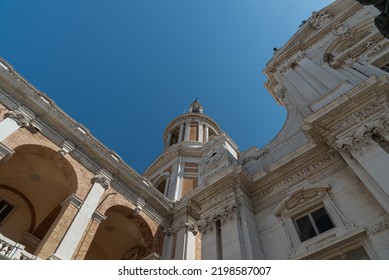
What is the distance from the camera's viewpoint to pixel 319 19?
65.5ft

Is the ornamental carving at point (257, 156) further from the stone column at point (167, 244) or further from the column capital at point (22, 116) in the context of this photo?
the column capital at point (22, 116)

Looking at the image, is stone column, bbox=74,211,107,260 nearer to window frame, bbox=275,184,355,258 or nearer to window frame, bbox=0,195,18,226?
window frame, bbox=0,195,18,226

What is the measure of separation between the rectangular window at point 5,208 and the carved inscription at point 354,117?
16.5 meters

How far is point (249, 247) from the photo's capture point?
934 centimetres

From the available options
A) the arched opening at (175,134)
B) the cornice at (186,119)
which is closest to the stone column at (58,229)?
the arched opening at (175,134)

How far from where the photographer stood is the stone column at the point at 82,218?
38.2 ft

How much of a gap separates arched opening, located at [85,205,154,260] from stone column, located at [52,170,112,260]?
162 cm

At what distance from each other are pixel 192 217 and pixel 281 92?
9.10 meters

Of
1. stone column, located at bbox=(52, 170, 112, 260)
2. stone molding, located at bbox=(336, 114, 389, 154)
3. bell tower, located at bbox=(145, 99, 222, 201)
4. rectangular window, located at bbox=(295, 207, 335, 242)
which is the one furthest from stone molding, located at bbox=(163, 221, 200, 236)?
stone molding, located at bbox=(336, 114, 389, 154)

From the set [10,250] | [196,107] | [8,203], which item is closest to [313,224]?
[10,250]

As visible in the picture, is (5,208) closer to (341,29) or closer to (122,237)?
(122,237)

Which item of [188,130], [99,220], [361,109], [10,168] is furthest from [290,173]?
[188,130]

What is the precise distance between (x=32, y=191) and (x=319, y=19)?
20.8 meters

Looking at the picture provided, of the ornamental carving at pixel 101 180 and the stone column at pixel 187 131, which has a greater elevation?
the stone column at pixel 187 131
